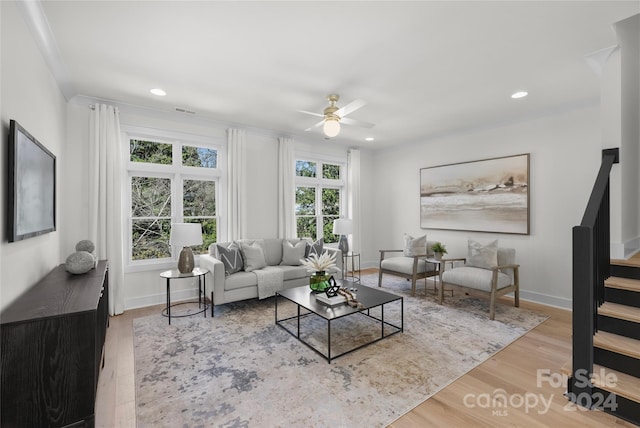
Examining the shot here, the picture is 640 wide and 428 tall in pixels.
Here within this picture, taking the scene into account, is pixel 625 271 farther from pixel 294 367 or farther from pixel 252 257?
pixel 252 257

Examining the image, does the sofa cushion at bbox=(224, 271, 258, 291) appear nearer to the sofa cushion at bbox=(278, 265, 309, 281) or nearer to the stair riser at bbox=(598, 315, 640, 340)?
the sofa cushion at bbox=(278, 265, 309, 281)

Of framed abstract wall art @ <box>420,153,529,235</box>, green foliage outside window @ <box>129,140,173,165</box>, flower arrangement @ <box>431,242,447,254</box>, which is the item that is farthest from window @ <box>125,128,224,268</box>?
framed abstract wall art @ <box>420,153,529,235</box>

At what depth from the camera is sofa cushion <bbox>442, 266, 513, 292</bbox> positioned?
3.64m

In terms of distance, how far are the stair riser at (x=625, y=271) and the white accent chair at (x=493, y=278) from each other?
1183mm

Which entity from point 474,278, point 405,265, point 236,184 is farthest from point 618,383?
point 236,184

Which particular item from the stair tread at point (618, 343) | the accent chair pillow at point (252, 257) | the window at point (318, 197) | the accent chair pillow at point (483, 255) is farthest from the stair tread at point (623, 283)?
the window at point (318, 197)

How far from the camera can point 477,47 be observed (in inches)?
99.0

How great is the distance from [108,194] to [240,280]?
77.7 inches

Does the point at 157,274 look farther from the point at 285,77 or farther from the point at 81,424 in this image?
the point at 285,77

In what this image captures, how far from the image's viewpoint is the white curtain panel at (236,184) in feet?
15.1

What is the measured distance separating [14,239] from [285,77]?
8.25 ft

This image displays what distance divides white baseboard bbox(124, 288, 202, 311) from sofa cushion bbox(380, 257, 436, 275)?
3.05 metres

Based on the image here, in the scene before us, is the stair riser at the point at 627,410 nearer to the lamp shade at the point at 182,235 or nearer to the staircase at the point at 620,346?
the staircase at the point at 620,346

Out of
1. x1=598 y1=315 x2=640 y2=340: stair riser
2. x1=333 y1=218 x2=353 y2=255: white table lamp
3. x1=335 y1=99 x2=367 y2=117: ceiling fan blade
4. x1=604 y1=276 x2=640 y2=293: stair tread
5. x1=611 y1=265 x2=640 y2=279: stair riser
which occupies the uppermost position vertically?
x1=335 y1=99 x2=367 y2=117: ceiling fan blade
